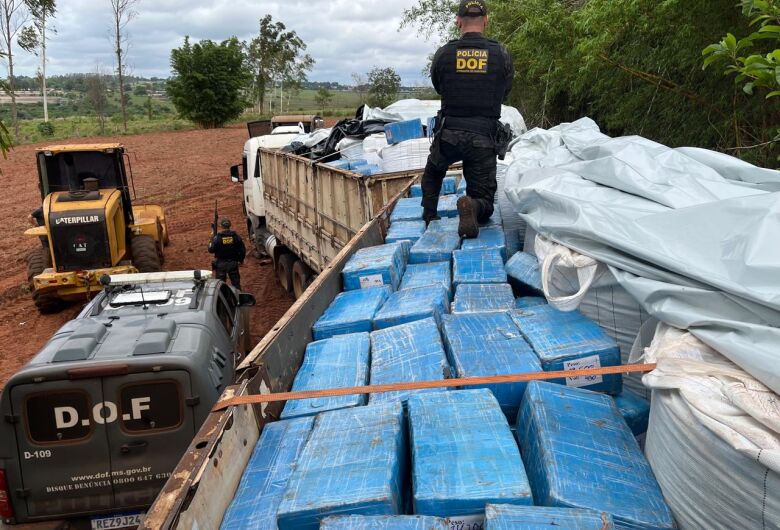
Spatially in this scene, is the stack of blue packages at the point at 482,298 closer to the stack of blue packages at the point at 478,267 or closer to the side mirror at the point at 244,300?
the stack of blue packages at the point at 478,267

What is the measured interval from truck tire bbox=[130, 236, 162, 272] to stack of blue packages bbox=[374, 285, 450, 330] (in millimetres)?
6915

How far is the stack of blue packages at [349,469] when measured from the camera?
186 cm

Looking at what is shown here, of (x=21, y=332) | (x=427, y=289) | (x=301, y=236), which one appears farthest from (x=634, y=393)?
(x=21, y=332)

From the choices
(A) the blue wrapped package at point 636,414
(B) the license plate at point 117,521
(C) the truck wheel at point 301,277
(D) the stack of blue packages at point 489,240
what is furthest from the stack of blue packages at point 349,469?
(C) the truck wheel at point 301,277

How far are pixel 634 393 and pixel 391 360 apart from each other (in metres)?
1.12

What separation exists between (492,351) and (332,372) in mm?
755

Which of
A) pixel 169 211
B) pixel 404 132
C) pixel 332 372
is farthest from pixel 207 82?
pixel 332 372

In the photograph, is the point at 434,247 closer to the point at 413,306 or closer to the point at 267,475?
the point at 413,306

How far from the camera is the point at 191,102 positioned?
36094mm

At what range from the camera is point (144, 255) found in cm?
972

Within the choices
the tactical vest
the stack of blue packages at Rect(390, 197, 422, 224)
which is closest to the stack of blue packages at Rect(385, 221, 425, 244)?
the stack of blue packages at Rect(390, 197, 422, 224)

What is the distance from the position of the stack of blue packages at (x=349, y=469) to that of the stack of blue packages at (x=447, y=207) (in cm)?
344

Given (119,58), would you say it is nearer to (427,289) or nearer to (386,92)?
(386,92)

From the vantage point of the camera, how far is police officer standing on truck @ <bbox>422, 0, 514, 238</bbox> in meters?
4.86
